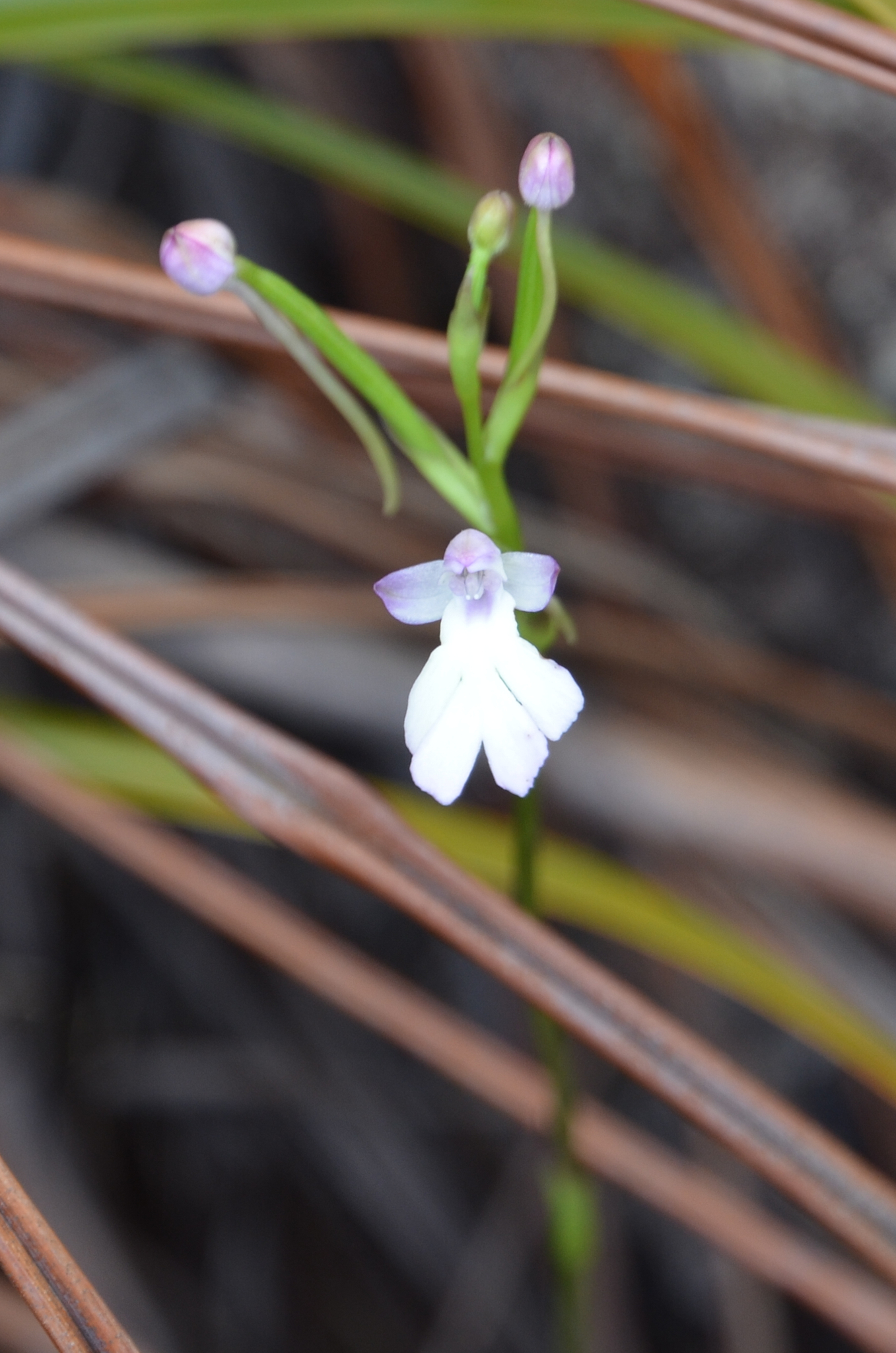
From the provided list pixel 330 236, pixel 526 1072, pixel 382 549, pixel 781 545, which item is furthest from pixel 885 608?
pixel 330 236

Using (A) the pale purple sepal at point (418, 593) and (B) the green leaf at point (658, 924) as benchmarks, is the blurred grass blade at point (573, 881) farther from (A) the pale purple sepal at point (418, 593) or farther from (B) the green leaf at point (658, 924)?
(A) the pale purple sepal at point (418, 593)

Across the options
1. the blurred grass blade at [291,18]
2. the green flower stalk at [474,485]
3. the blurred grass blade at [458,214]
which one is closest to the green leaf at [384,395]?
the green flower stalk at [474,485]

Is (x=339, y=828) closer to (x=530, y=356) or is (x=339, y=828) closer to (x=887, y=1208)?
(x=530, y=356)

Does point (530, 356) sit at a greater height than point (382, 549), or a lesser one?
lesser

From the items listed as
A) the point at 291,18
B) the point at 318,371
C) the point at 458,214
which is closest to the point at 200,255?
the point at 318,371

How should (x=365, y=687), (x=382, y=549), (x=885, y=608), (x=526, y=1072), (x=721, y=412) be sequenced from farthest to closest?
1. (x=885, y=608)
2. (x=382, y=549)
3. (x=365, y=687)
4. (x=526, y=1072)
5. (x=721, y=412)

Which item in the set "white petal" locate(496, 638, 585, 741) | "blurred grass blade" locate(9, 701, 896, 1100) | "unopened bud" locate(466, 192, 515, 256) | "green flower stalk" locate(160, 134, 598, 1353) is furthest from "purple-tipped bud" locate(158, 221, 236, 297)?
"blurred grass blade" locate(9, 701, 896, 1100)

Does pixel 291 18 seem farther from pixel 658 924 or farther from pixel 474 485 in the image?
pixel 658 924

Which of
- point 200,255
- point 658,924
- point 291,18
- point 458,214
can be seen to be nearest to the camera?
point 200,255
